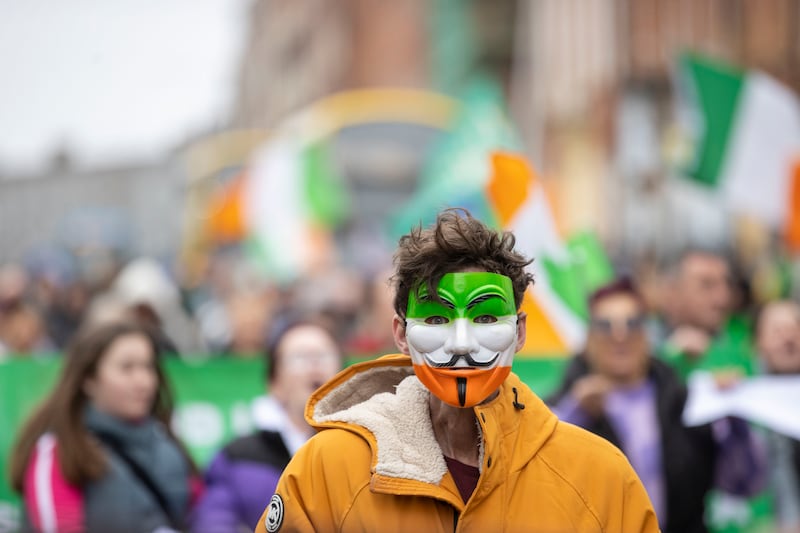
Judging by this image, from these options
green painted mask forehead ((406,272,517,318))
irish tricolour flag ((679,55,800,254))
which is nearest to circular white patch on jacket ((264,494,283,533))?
green painted mask forehead ((406,272,517,318))

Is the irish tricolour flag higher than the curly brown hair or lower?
higher

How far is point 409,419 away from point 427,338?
195 millimetres

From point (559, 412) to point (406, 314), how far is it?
6.58ft

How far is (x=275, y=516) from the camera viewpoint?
2672mm

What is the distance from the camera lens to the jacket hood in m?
2.60

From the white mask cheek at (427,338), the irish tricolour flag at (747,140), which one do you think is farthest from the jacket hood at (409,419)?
the irish tricolour flag at (747,140)

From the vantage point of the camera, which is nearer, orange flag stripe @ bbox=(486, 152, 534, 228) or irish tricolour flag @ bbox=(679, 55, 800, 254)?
orange flag stripe @ bbox=(486, 152, 534, 228)

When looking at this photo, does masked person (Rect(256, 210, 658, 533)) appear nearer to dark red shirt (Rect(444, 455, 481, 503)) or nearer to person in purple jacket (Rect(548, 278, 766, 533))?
dark red shirt (Rect(444, 455, 481, 503))

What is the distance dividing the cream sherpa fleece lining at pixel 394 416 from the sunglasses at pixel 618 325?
2.06m

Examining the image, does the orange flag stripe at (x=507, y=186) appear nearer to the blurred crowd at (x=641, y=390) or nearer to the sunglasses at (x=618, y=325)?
the blurred crowd at (x=641, y=390)

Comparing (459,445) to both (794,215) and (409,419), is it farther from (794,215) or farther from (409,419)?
(794,215)

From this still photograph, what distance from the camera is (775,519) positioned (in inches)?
204

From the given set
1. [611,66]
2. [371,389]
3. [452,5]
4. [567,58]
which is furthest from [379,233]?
[371,389]

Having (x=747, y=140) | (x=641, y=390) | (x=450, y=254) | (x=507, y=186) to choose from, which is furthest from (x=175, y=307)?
(x=450, y=254)
